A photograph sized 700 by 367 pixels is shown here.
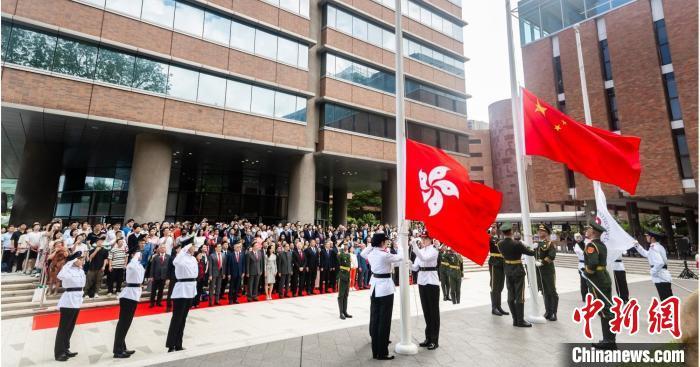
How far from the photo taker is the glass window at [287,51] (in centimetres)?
2223

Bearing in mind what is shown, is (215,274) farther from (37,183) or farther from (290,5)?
(290,5)

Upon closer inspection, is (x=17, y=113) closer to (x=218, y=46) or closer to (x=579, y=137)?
(x=218, y=46)

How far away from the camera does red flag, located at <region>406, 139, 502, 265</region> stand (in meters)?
6.04

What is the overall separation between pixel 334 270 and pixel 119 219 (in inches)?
731

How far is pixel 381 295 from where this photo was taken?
635 cm

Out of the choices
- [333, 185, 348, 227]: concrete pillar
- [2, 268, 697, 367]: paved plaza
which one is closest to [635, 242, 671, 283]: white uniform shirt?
[2, 268, 697, 367]: paved plaza

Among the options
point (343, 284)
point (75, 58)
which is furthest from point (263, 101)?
point (343, 284)

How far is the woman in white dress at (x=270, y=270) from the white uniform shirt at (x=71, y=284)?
6633 mm

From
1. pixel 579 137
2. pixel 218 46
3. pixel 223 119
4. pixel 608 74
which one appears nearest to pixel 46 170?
pixel 223 119

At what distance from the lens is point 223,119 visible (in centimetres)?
1948

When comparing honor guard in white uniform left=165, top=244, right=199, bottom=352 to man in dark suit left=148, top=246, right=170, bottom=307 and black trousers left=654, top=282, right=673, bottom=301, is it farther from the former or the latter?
black trousers left=654, top=282, right=673, bottom=301

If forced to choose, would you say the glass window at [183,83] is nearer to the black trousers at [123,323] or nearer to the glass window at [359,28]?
the glass window at [359,28]

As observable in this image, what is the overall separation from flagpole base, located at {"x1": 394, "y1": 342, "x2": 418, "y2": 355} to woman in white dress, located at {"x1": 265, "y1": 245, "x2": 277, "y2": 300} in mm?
7408

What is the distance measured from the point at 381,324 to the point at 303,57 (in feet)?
67.8
